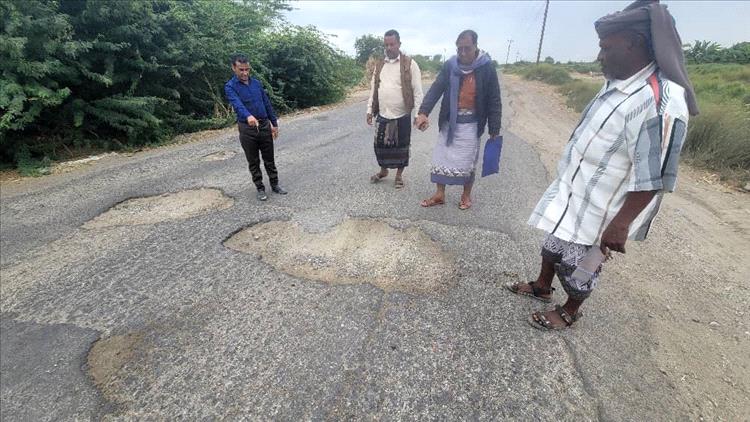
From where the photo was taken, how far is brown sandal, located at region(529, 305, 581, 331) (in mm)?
2107

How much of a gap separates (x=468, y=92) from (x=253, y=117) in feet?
6.49

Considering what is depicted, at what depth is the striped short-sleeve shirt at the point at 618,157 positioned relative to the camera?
1.45m

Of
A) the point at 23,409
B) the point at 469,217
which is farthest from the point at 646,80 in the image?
the point at 23,409

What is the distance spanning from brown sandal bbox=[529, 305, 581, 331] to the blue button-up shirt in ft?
9.63

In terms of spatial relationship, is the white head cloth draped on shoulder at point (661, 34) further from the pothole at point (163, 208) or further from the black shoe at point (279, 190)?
the pothole at point (163, 208)

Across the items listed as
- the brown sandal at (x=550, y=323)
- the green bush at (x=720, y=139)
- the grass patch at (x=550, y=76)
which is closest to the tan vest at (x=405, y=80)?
the brown sandal at (x=550, y=323)

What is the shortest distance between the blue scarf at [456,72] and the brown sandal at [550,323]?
6.07ft

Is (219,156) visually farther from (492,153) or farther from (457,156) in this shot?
(492,153)

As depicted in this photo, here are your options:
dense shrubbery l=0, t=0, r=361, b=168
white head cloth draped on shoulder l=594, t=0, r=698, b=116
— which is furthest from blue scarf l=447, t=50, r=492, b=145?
dense shrubbery l=0, t=0, r=361, b=168

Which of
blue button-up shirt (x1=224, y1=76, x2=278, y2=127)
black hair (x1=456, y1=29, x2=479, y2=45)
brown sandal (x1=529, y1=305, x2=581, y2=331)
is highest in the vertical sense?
black hair (x1=456, y1=29, x2=479, y2=45)

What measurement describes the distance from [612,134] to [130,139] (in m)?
6.59

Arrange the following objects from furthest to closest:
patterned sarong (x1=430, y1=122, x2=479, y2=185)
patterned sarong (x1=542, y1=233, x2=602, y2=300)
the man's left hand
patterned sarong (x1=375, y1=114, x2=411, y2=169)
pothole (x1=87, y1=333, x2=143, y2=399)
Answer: patterned sarong (x1=375, y1=114, x2=411, y2=169)
patterned sarong (x1=430, y1=122, x2=479, y2=185)
patterned sarong (x1=542, y1=233, x2=602, y2=300)
pothole (x1=87, y1=333, x2=143, y2=399)
the man's left hand

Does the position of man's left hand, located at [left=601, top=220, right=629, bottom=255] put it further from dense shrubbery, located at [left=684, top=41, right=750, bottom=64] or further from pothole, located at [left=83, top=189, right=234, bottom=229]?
dense shrubbery, located at [left=684, top=41, right=750, bottom=64]

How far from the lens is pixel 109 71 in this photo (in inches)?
210
